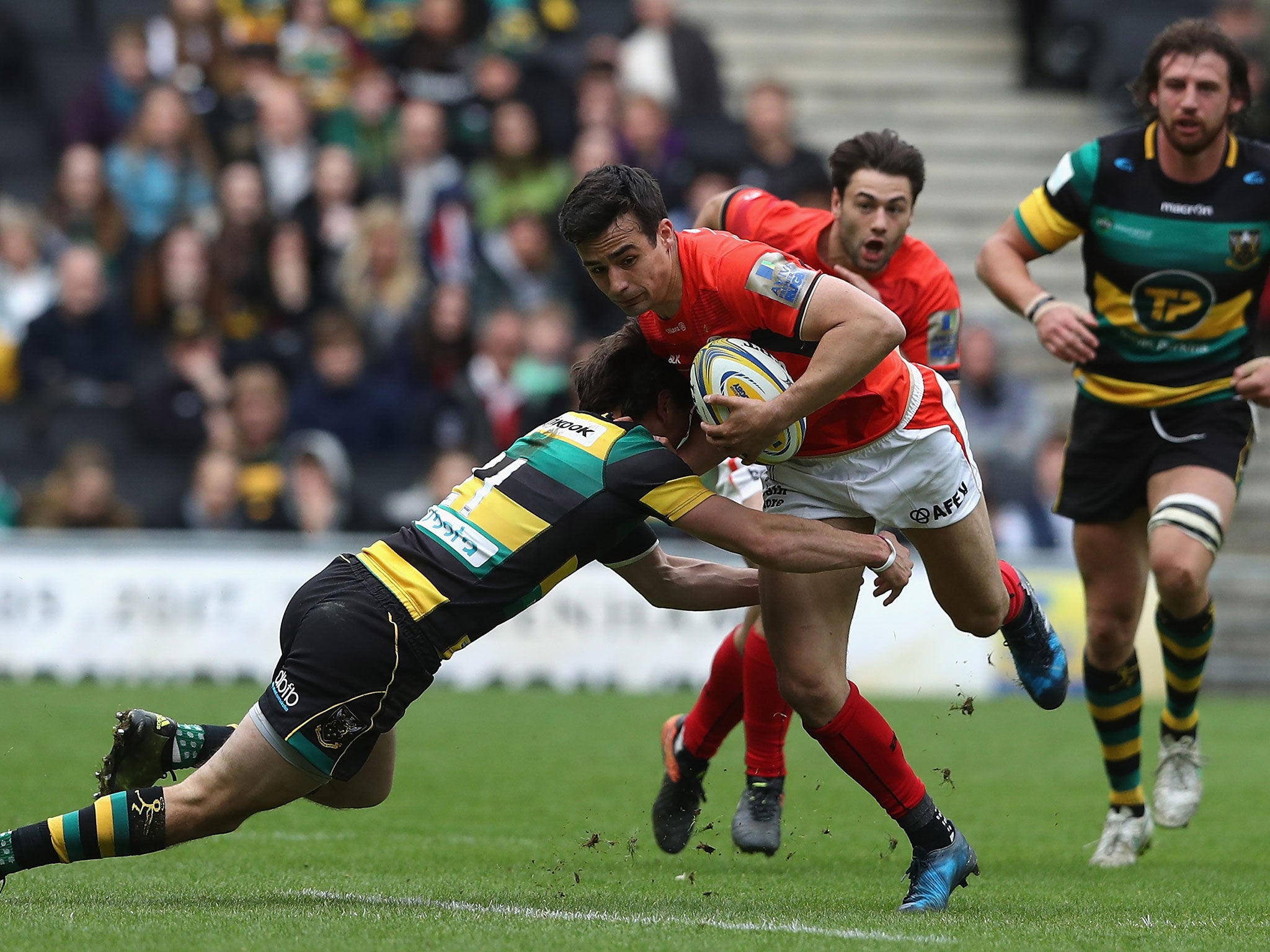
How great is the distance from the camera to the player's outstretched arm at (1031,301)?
6.77m

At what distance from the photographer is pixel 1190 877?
6.56m

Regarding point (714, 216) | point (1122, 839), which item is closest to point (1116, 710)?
point (1122, 839)

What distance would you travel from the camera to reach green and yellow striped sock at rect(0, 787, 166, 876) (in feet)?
17.4

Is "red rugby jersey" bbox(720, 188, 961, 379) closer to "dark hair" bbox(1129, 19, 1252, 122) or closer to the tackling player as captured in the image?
"dark hair" bbox(1129, 19, 1252, 122)

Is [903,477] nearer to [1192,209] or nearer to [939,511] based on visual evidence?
[939,511]

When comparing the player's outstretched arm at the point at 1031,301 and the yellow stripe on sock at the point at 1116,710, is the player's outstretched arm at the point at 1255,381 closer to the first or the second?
the player's outstretched arm at the point at 1031,301

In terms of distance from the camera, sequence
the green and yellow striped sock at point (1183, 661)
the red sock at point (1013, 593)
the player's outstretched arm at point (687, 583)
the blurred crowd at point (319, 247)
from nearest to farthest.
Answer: the player's outstretched arm at point (687, 583) → the red sock at point (1013, 593) → the green and yellow striped sock at point (1183, 661) → the blurred crowd at point (319, 247)

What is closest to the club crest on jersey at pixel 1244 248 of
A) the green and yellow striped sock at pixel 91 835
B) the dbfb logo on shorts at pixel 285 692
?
the dbfb logo on shorts at pixel 285 692

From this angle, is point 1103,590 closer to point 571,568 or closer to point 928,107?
point 571,568

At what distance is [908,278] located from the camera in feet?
22.2

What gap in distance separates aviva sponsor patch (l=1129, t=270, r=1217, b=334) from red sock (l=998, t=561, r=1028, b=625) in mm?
1247

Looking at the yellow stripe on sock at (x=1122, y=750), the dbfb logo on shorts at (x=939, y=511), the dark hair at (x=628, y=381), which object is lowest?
the yellow stripe on sock at (x=1122, y=750)

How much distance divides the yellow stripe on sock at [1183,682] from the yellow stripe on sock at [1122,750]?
0.26 metres

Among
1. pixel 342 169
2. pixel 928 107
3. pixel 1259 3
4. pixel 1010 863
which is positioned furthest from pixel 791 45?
pixel 1010 863
